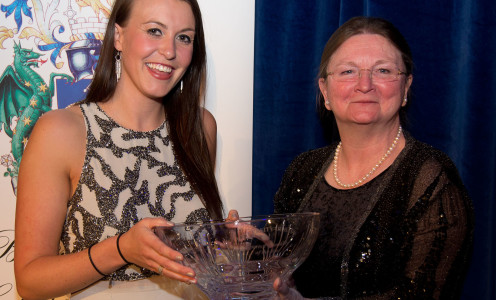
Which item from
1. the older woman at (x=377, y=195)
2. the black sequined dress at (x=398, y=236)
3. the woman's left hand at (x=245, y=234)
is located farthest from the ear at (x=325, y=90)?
the woman's left hand at (x=245, y=234)

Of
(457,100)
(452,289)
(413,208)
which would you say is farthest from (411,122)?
(452,289)

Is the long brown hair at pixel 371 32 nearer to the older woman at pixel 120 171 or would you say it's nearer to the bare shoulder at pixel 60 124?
the older woman at pixel 120 171

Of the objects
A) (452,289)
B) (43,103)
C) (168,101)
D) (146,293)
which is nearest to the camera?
(452,289)

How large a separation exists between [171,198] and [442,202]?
2.33 ft

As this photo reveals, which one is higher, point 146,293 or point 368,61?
point 368,61

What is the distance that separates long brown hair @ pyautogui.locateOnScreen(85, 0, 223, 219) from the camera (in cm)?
143

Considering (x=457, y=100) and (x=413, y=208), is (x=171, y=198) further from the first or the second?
(x=457, y=100)

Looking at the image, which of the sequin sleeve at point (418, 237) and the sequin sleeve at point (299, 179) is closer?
the sequin sleeve at point (418, 237)

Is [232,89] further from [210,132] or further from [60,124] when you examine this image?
[60,124]

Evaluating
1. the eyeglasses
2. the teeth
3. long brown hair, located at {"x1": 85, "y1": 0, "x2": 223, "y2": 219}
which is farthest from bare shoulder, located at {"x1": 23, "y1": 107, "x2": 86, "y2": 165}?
the eyeglasses

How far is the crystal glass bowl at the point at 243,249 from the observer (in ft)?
3.23

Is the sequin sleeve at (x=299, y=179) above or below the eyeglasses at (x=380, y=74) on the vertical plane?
below

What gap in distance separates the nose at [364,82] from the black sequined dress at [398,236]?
0.18 metres

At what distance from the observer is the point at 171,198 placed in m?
1.38
